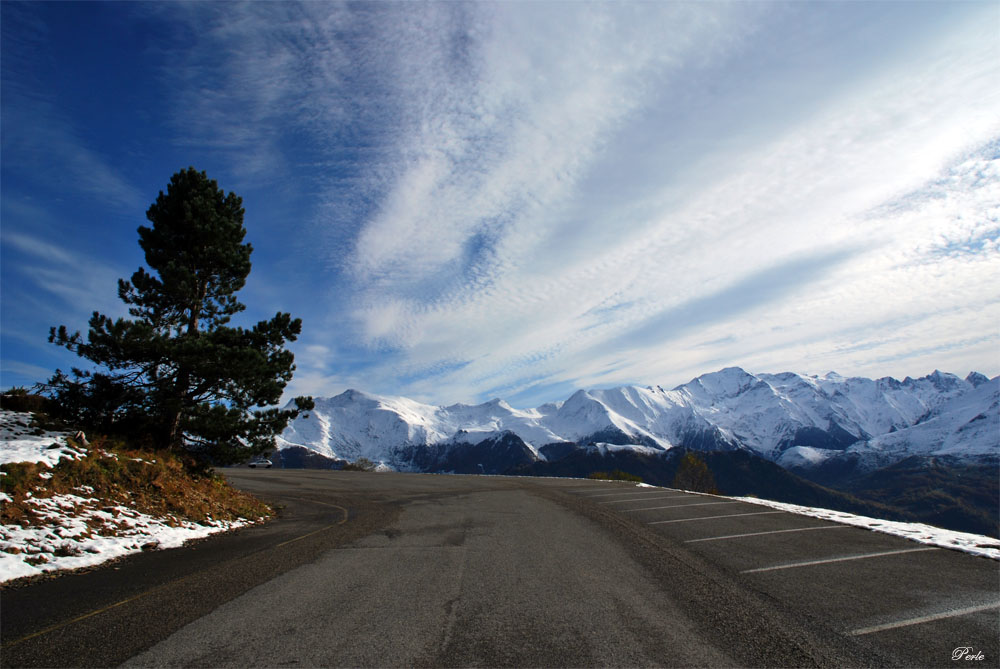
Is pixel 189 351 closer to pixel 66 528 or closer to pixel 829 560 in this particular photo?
pixel 66 528

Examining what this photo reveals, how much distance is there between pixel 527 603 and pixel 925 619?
460cm

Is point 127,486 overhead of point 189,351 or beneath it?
beneath

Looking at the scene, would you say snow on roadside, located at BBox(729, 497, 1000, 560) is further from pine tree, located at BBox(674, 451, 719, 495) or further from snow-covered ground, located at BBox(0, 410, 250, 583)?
pine tree, located at BBox(674, 451, 719, 495)

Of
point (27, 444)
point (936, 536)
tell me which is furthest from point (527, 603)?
point (27, 444)

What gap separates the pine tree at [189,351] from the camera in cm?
1423

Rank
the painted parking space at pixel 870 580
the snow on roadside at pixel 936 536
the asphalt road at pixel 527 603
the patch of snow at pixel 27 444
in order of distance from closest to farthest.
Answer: the asphalt road at pixel 527 603, the painted parking space at pixel 870 580, the snow on roadside at pixel 936 536, the patch of snow at pixel 27 444

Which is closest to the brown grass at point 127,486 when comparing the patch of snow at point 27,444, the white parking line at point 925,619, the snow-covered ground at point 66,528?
the snow-covered ground at point 66,528

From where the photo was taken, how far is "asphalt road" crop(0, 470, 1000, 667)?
4.76 m

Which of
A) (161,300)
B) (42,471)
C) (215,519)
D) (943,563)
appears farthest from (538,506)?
(161,300)

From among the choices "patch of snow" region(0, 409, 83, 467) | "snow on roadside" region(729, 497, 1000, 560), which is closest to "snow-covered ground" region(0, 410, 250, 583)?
"patch of snow" region(0, 409, 83, 467)

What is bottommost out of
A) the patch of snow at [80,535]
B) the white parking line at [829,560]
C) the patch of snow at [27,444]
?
the white parking line at [829,560]

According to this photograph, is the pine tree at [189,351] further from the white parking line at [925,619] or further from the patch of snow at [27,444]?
the white parking line at [925,619]

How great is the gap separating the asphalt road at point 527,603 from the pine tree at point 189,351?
223 inches

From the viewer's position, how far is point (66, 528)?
9.15 m
